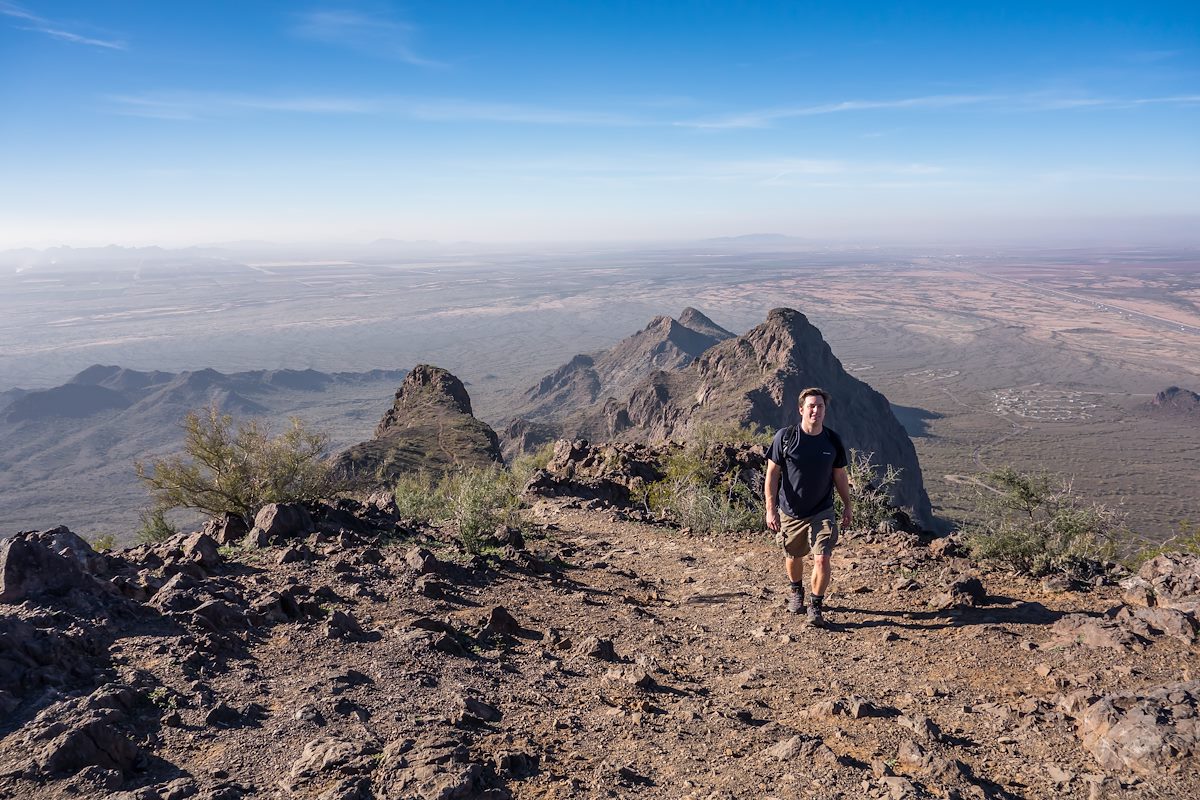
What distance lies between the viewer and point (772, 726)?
4.39 metres

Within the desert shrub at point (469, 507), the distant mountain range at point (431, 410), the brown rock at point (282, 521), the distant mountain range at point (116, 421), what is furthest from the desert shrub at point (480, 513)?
the distant mountain range at point (116, 421)

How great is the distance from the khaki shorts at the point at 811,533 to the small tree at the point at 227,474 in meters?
7.74

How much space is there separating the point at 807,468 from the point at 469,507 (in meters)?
4.77

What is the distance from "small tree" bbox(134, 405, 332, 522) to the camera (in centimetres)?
1048

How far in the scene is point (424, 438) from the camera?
94.3 ft

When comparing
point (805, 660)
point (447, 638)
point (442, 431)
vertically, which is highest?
point (447, 638)

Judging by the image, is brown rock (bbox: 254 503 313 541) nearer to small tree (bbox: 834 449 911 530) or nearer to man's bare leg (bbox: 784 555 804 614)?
man's bare leg (bbox: 784 555 804 614)

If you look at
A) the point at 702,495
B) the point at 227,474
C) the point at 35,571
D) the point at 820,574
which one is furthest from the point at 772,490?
the point at 227,474

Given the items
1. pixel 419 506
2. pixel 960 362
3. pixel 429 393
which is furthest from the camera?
pixel 960 362

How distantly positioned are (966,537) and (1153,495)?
59946mm

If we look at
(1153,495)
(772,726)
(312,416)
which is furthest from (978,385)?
(772,726)

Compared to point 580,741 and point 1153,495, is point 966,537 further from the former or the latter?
point 1153,495

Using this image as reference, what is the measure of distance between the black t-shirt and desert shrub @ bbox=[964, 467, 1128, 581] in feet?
9.36

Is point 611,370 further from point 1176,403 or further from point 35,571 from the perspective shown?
point 35,571
